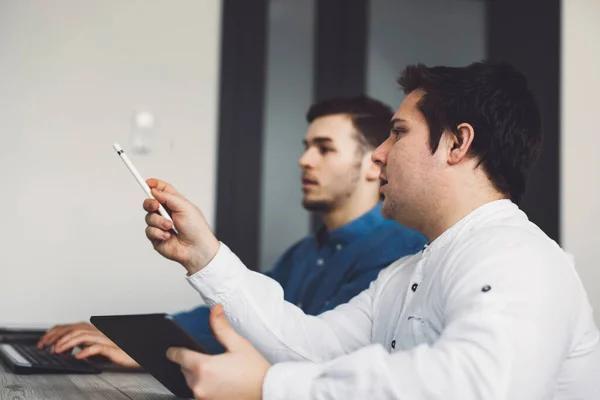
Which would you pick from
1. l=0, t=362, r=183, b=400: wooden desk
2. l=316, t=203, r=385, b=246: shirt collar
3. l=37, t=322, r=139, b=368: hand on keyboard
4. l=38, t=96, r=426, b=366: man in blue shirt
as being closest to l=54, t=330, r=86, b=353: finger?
l=37, t=322, r=139, b=368: hand on keyboard

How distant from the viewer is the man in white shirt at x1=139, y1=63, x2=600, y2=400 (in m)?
0.91

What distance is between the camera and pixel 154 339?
105 cm

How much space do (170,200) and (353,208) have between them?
4.22 ft

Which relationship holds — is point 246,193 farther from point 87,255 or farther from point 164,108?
point 87,255

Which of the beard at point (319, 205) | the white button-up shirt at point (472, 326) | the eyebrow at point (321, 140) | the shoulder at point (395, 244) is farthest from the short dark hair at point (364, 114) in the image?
the white button-up shirt at point (472, 326)

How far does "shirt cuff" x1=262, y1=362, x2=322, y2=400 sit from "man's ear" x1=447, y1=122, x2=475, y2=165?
0.46 meters

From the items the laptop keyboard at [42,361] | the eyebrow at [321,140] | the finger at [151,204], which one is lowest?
the laptop keyboard at [42,361]

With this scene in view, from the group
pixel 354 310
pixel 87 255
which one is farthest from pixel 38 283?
pixel 354 310

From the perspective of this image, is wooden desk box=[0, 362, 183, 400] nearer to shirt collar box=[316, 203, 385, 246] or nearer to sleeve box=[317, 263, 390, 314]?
sleeve box=[317, 263, 390, 314]

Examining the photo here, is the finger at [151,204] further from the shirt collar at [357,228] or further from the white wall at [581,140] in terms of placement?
the white wall at [581,140]

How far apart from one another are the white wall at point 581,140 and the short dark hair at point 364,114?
1035 mm

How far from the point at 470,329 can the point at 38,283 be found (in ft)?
7.75

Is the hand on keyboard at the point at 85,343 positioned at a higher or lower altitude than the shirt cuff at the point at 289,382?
lower

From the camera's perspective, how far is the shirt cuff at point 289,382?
37.2 inches
